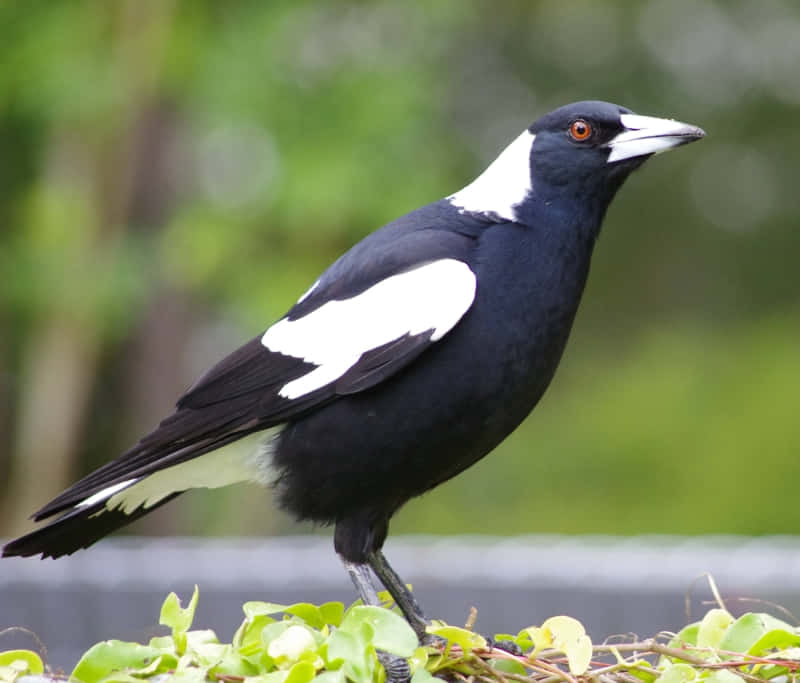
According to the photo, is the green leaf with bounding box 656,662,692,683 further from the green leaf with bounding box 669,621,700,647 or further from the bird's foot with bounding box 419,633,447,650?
the bird's foot with bounding box 419,633,447,650

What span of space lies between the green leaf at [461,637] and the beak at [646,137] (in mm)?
1203

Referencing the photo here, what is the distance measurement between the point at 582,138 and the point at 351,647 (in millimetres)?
1387

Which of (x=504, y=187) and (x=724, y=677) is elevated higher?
(x=504, y=187)

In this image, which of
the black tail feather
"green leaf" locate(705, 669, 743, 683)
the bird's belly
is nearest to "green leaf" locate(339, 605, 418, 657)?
"green leaf" locate(705, 669, 743, 683)

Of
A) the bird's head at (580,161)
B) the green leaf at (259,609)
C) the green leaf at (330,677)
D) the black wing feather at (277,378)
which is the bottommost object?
the green leaf at (330,677)

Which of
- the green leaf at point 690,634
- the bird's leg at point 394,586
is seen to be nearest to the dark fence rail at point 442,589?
the bird's leg at point 394,586

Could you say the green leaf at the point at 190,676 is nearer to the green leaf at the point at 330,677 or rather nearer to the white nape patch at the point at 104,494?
the green leaf at the point at 330,677

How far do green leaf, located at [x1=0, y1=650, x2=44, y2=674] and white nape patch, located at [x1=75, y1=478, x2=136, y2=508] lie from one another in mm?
594

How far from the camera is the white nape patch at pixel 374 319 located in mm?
2594

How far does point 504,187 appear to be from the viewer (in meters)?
2.91

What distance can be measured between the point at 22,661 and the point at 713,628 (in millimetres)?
1169

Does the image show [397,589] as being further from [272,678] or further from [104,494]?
[272,678]

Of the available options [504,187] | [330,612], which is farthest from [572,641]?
[504,187]

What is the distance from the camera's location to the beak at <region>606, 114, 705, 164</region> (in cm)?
279
